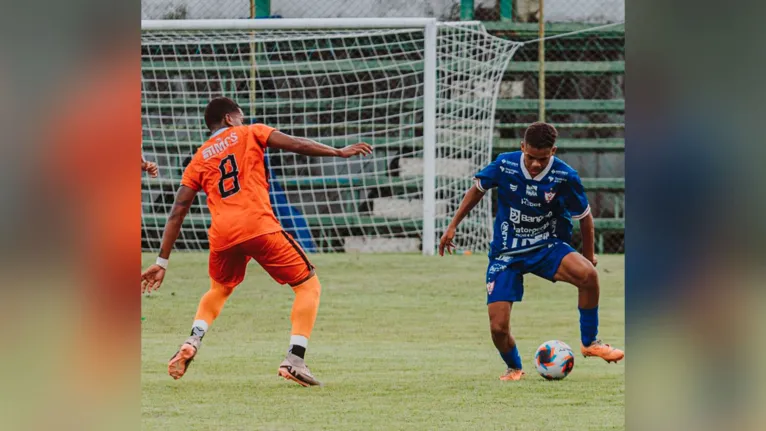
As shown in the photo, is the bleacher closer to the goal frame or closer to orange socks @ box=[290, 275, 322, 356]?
the goal frame

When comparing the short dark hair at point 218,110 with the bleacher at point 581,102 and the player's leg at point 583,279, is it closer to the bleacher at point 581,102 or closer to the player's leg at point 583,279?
the player's leg at point 583,279

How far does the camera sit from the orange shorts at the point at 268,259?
5.66m

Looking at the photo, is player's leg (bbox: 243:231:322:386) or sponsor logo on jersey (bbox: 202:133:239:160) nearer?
player's leg (bbox: 243:231:322:386)

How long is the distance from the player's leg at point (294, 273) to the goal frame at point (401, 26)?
231 inches

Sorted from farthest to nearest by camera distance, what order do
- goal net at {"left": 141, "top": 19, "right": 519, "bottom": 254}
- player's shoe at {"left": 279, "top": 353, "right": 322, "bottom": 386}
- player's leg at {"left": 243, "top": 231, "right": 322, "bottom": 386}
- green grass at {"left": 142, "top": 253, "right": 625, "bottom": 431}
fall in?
goal net at {"left": 141, "top": 19, "right": 519, "bottom": 254}, player's leg at {"left": 243, "top": 231, "right": 322, "bottom": 386}, player's shoe at {"left": 279, "top": 353, "right": 322, "bottom": 386}, green grass at {"left": 142, "top": 253, "right": 625, "bottom": 431}

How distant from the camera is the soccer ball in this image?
18.2 feet

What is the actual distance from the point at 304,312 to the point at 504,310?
1.11 m

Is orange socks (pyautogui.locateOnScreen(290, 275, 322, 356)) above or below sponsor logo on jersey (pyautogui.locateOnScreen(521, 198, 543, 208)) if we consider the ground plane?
below

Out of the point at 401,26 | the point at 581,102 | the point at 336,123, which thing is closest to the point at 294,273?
the point at 401,26

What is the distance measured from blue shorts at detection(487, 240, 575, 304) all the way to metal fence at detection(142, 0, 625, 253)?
27.4 ft

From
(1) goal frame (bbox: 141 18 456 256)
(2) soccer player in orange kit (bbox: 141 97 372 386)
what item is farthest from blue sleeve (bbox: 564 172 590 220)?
(1) goal frame (bbox: 141 18 456 256)
